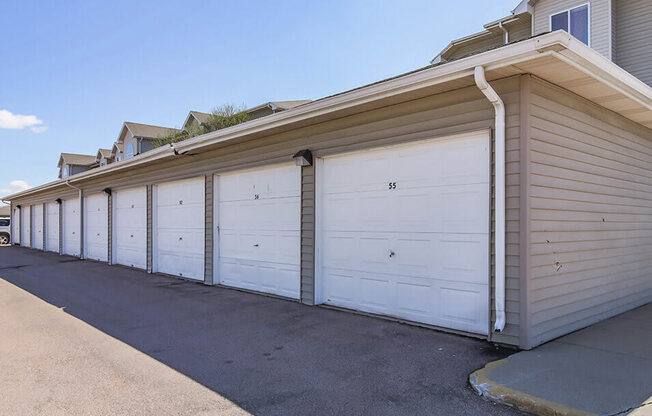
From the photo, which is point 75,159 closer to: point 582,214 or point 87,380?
point 87,380

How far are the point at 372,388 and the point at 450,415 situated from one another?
731 millimetres

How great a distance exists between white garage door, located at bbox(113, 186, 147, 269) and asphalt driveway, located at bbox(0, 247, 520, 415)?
4355mm

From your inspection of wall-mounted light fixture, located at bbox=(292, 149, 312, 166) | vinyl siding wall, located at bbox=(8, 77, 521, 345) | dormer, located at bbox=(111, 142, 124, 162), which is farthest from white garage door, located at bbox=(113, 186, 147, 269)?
dormer, located at bbox=(111, 142, 124, 162)

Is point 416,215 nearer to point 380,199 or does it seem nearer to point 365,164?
point 380,199

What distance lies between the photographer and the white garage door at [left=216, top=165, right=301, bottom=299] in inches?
294

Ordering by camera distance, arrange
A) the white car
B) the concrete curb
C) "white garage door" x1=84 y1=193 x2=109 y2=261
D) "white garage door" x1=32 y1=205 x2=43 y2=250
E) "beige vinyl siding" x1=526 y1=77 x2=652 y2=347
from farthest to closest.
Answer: the white car, "white garage door" x1=32 y1=205 x2=43 y2=250, "white garage door" x1=84 y1=193 x2=109 y2=261, "beige vinyl siding" x1=526 y1=77 x2=652 y2=347, the concrete curb

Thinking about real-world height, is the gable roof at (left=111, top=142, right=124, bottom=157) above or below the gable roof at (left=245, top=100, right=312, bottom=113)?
below

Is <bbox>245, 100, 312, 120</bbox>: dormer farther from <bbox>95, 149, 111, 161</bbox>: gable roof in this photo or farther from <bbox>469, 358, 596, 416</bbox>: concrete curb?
<bbox>469, 358, 596, 416</bbox>: concrete curb

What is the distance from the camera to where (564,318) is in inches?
195

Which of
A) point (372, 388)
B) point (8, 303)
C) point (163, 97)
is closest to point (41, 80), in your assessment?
point (163, 97)

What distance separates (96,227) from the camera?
50.6ft

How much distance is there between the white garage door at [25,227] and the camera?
23.5 m

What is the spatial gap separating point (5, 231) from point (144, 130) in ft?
45.9

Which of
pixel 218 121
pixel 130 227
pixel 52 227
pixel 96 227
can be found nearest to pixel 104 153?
pixel 52 227
